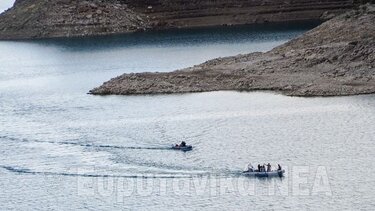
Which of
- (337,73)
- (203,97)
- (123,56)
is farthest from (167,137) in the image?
(123,56)

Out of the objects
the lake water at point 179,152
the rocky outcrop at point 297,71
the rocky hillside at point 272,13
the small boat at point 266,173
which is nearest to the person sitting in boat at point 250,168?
the small boat at point 266,173

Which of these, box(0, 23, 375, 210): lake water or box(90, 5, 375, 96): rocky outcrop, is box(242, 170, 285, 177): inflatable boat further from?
box(90, 5, 375, 96): rocky outcrop

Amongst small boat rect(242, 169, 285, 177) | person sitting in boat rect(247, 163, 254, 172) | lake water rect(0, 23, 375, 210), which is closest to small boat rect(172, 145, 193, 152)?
lake water rect(0, 23, 375, 210)

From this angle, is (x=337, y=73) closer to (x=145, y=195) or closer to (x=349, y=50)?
(x=349, y=50)

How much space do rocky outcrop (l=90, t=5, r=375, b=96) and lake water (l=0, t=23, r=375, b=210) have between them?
10.1 ft

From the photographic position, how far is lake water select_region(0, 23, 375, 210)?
64000mm

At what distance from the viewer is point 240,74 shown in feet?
366

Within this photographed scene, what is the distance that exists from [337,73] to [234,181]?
4163 cm

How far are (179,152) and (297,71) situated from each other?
1431 inches

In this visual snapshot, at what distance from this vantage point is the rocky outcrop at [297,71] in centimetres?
10194

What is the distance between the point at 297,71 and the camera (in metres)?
109

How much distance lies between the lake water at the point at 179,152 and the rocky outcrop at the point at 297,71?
3.09 m

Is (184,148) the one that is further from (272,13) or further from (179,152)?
(272,13)

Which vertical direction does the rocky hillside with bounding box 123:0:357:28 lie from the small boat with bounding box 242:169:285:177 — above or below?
above
